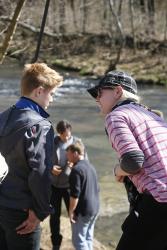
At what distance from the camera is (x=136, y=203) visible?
321cm

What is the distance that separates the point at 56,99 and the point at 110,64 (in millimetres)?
11517

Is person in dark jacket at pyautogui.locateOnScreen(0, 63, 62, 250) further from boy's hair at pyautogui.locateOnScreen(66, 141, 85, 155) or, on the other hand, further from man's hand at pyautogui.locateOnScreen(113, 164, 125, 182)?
boy's hair at pyautogui.locateOnScreen(66, 141, 85, 155)

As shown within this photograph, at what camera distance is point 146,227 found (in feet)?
10.4

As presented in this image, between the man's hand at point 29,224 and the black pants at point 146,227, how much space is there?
2.04ft

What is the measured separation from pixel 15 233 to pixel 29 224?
0.38ft

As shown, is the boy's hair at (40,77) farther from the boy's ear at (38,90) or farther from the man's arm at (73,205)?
the man's arm at (73,205)

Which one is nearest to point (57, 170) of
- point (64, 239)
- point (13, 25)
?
point (64, 239)

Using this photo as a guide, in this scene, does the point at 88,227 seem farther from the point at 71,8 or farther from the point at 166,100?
→ the point at 71,8

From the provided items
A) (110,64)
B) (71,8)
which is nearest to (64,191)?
(110,64)

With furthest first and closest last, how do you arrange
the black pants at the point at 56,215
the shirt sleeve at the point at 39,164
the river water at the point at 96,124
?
the river water at the point at 96,124
the black pants at the point at 56,215
the shirt sleeve at the point at 39,164

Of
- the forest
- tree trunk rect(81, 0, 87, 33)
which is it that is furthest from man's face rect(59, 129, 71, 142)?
tree trunk rect(81, 0, 87, 33)

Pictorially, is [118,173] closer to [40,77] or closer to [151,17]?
[40,77]

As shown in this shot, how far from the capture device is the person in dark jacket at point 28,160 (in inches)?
139

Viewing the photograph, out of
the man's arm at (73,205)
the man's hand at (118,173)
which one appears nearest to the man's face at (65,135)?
the man's arm at (73,205)
